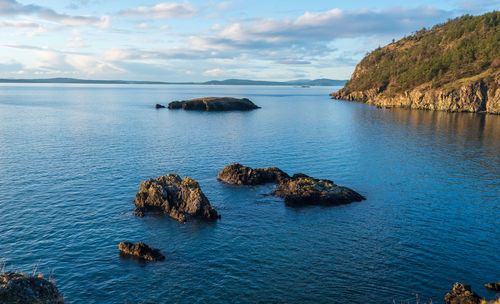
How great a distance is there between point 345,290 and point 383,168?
45.7 metres

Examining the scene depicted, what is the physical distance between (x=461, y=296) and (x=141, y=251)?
99.6 feet

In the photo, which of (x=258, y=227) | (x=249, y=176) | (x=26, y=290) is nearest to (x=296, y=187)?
(x=249, y=176)

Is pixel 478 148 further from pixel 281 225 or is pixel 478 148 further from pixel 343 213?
pixel 281 225

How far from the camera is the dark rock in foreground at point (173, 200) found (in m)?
47.8

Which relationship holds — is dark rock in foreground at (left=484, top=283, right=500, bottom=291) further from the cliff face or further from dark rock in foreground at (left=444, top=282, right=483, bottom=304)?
the cliff face

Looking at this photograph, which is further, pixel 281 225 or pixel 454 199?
pixel 454 199

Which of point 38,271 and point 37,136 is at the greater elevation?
point 37,136

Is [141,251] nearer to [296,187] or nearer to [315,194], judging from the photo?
[296,187]

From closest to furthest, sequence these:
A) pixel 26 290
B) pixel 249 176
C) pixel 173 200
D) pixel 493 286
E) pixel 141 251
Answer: pixel 26 290 < pixel 493 286 < pixel 141 251 < pixel 173 200 < pixel 249 176

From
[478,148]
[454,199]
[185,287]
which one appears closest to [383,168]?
[454,199]

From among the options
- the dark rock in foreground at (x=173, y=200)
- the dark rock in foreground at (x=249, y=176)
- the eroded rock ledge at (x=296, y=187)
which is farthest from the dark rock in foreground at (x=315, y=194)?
the dark rock in foreground at (x=173, y=200)

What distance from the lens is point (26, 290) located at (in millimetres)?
23156

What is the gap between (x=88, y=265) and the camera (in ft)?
114

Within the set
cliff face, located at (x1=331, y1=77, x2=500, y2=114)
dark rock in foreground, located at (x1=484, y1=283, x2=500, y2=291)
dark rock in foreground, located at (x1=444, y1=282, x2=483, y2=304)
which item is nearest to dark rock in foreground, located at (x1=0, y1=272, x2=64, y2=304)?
dark rock in foreground, located at (x1=444, y1=282, x2=483, y2=304)
